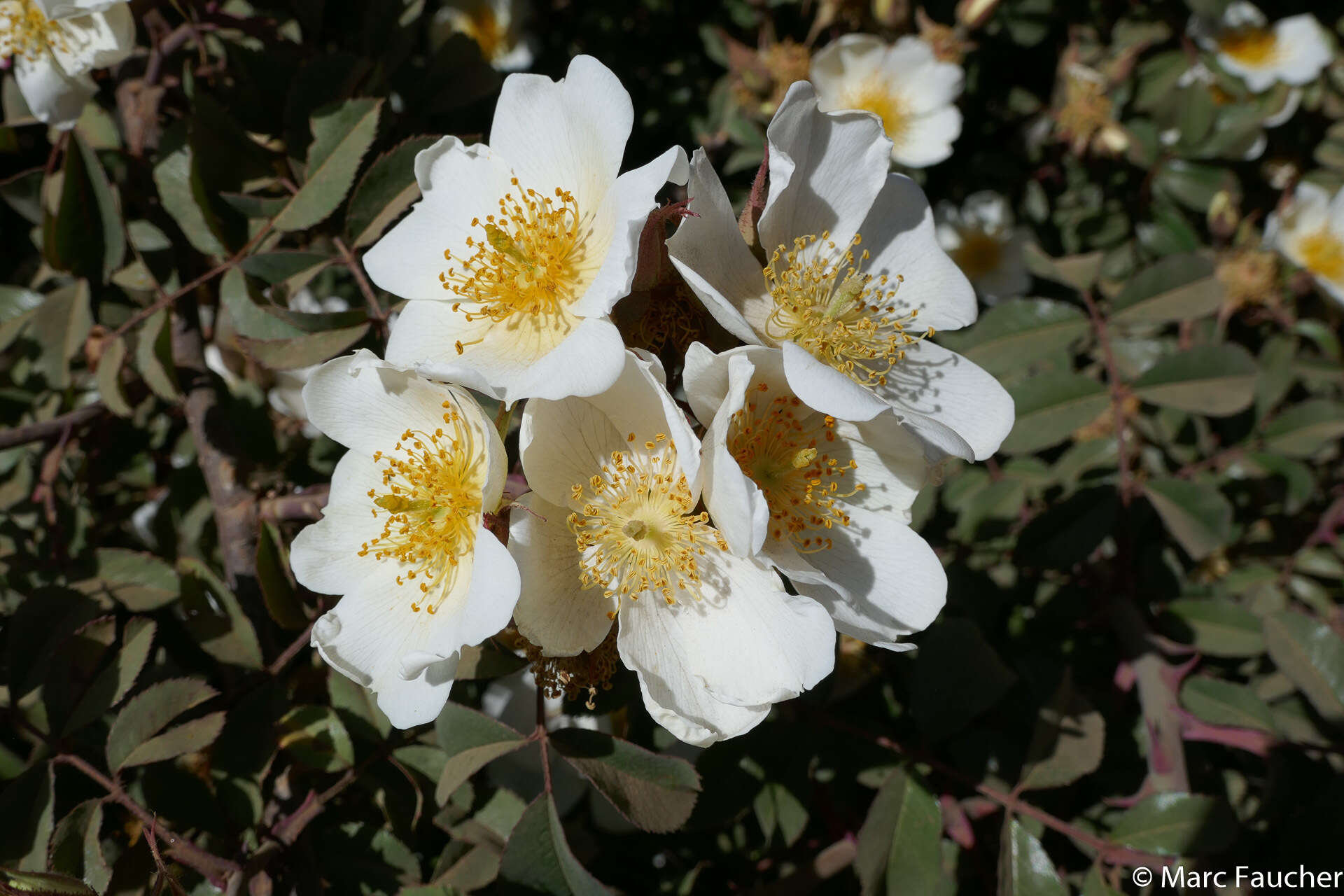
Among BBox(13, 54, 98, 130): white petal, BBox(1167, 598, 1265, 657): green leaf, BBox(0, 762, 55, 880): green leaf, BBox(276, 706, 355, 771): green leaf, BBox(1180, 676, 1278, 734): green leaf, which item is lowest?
BBox(1180, 676, 1278, 734): green leaf

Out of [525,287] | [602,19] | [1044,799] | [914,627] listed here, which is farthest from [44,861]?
[602,19]

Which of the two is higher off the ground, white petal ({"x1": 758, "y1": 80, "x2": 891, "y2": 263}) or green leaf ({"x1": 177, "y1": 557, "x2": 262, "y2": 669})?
white petal ({"x1": 758, "y1": 80, "x2": 891, "y2": 263})

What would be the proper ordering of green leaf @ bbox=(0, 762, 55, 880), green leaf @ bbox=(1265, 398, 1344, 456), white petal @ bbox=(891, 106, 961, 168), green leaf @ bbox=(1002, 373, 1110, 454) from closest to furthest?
green leaf @ bbox=(0, 762, 55, 880) < green leaf @ bbox=(1002, 373, 1110, 454) < green leaf @ bbox=(1265, 398, 1344, 456) < white petal @ bbox=(891, 106, 961, 168)

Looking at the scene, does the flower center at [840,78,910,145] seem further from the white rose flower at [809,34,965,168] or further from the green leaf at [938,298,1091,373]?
the green leaf at [938,298,1091,373]

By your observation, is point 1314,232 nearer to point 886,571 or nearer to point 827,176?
point 827,176

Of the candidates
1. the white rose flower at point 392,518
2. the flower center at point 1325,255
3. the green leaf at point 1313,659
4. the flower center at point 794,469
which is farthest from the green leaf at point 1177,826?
the flower center at point 1325,255

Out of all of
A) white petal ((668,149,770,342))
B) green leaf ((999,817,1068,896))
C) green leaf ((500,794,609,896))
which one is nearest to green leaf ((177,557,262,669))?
green leaf ((500,794,609,896))

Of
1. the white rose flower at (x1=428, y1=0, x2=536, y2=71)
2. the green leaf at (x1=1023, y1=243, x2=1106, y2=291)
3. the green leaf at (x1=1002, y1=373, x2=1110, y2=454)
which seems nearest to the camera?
the green leaf at (x1=1002, y1=373, x2=1110, y2=454)

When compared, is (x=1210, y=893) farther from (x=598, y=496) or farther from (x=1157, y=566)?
(x=598, y=496)

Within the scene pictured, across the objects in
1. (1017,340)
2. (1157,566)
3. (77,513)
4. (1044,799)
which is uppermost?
(1017,340)
